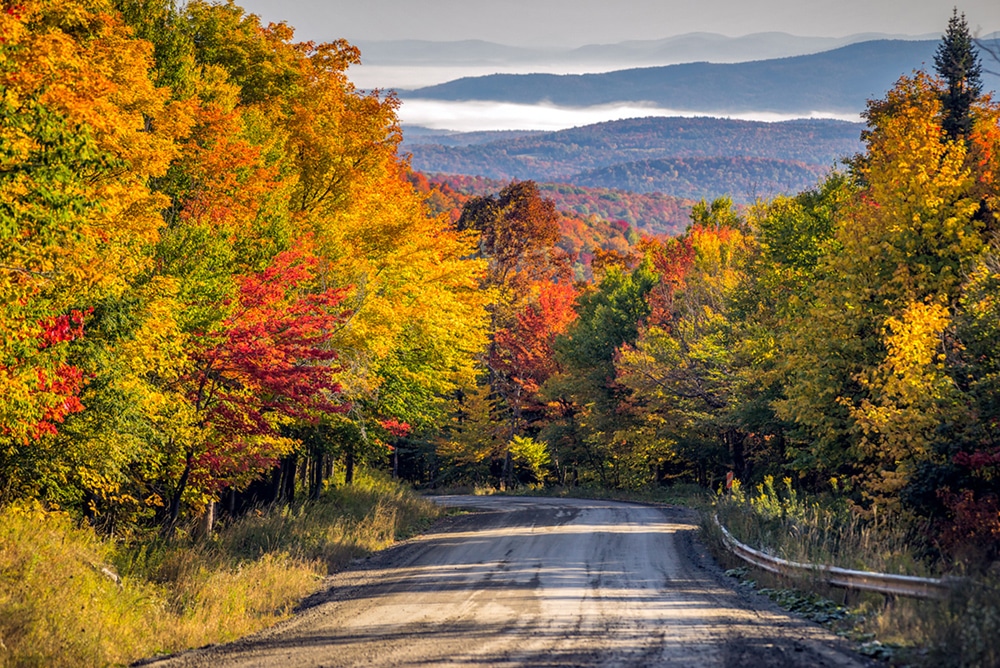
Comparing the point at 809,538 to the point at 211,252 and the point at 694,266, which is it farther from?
the point at 694,266

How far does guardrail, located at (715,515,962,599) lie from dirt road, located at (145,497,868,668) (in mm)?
831

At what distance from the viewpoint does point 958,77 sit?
31.4 metres

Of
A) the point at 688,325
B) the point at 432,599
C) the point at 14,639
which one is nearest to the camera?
the point at 14,639

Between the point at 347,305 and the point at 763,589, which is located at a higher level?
the point at 347,305

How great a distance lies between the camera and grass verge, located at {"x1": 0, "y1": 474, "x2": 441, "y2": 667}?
10.7 meters

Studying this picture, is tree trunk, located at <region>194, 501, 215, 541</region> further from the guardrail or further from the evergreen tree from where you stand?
the evergreen tree

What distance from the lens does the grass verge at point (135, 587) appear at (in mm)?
10734

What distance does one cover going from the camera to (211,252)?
60.0 feet

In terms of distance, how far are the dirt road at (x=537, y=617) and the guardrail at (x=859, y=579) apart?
0.83 metres

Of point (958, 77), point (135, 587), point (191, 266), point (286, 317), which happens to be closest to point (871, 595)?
point (135, 587)

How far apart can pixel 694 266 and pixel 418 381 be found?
24.6 metres

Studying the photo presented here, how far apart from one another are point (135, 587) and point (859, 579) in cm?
1075

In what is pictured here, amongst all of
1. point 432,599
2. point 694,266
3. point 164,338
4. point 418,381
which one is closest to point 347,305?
point 418,381

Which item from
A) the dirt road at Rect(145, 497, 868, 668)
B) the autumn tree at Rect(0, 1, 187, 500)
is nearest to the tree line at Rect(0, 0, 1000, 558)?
the autumn tree at Rect(0, 1, 187, 500)
